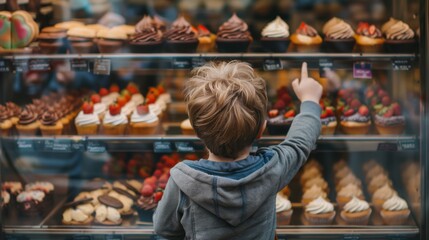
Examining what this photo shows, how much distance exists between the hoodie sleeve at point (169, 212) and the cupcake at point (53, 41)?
5.86 ft

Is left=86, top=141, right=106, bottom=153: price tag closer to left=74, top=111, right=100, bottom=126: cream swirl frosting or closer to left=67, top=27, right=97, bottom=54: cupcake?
left=74, top=111, right=100, bottom=126: cream swirl frosting

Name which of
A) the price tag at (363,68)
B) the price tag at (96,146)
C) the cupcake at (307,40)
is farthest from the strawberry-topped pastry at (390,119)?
the price tag at (96,146)

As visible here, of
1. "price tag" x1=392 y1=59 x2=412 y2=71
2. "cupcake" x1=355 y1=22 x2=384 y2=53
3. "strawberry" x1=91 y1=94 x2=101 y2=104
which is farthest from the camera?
"strawberry" x1=91 y1=94 x2=101 y2=104

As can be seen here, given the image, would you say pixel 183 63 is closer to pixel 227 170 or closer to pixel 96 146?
pixel 96 146

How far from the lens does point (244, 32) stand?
3.82m

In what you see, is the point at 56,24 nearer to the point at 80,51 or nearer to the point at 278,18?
the point at 80,51

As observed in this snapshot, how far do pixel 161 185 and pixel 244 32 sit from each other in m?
1.02

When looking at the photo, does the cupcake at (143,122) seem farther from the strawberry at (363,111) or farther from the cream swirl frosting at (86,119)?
the strawberry at (363,111)

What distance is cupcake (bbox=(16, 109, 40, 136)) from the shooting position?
3.87 metres

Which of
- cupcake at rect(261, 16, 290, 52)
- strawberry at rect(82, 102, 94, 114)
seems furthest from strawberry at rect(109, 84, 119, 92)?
cupcake at rect(261, 16, 290, 52)

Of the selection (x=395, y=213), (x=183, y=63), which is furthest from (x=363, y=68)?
(x=183, y=63)

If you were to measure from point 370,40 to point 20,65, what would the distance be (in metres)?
2.02

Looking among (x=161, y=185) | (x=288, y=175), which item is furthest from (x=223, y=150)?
(x=161, y=185)

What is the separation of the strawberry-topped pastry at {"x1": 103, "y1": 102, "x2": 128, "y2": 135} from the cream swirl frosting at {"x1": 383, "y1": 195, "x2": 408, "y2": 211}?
5.28ft
